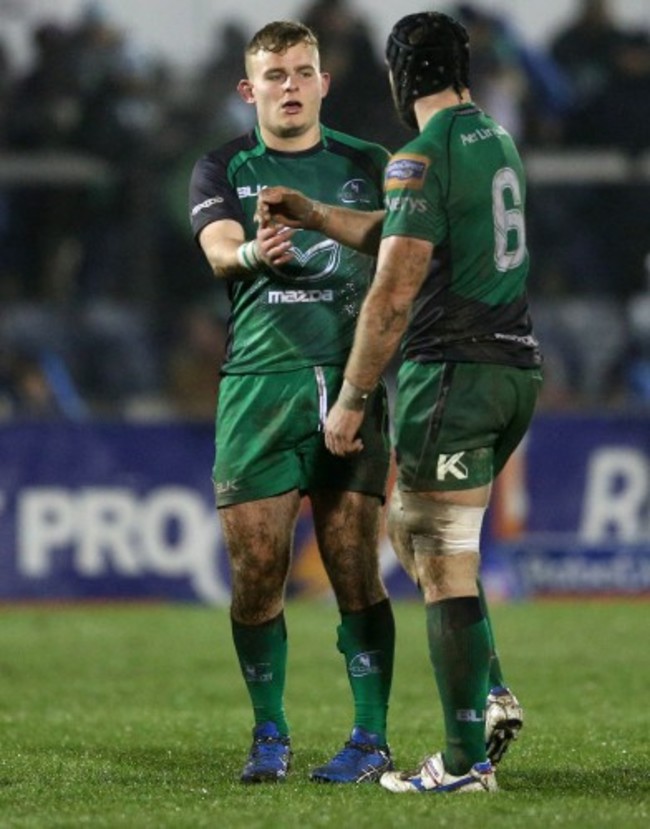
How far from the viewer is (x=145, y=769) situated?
6.35 meters

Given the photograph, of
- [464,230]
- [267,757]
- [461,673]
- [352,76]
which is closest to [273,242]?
[464,230]

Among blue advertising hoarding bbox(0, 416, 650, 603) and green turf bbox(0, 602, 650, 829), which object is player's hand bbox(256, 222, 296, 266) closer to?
green turf bbox(0, 602, 650, 829)

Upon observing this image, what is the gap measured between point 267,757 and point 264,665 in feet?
1.03

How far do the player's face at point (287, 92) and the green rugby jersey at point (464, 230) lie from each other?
69 cm

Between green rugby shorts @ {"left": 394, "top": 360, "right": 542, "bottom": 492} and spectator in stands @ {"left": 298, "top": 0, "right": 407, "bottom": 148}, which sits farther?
spectator in stands @ {"left": 298, "top": 0, "right": 407, "bottom": 148}

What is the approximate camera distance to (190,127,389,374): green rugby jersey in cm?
617

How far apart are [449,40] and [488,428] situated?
3.78ft

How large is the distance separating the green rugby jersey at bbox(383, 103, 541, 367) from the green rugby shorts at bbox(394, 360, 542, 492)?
49mm

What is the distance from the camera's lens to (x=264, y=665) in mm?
6230

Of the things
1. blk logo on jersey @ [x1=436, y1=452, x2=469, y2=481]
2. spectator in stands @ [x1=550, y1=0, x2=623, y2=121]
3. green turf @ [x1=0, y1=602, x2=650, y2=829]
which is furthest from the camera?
spectator in stands @ [x1=550, y1=0, x2=623, y2=121]

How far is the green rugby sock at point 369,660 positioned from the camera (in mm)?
6195

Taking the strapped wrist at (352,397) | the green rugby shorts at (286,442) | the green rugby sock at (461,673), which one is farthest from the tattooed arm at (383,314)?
the green rugby sock at (461,673)

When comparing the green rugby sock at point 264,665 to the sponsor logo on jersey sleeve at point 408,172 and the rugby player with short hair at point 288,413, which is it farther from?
the sponsor logo on jersey sleeve at point 408,172

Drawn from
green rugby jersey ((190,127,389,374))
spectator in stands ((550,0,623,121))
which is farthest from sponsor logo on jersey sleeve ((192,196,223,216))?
spectator in stands ((550,0,623,121))
